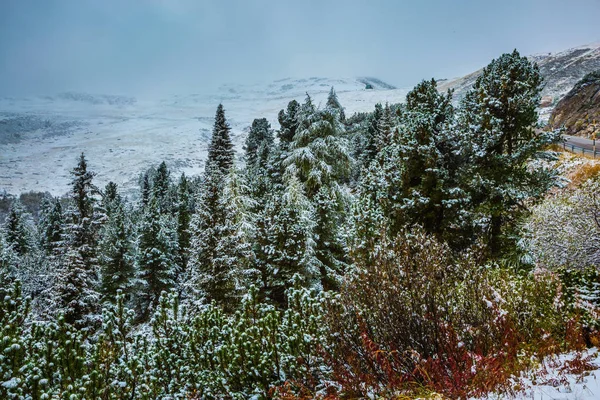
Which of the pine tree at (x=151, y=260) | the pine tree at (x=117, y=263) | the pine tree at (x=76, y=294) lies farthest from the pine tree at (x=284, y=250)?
the pine tree at (x=151, y=260)

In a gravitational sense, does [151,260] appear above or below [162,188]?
below

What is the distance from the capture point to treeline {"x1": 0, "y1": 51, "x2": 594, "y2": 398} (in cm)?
490

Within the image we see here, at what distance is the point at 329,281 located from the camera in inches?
644

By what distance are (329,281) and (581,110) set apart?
40.2 m

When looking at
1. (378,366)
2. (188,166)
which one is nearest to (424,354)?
(378,366)

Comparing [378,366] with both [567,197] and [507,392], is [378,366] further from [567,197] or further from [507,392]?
[567,197]

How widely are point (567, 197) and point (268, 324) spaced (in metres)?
11.0

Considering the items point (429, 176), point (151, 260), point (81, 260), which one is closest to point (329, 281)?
point (429, 176)

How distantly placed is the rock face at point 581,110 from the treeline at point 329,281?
91.9 ft

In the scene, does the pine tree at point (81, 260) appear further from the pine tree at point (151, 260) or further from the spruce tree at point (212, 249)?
the pine tree at point (151, 260)

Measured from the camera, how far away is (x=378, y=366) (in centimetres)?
474

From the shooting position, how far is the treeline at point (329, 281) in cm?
490

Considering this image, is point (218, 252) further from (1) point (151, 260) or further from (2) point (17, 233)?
(2) point (17, 233)

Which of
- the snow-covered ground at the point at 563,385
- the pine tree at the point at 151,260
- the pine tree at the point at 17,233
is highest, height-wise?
the snow-covered ground at the point at 563,385
